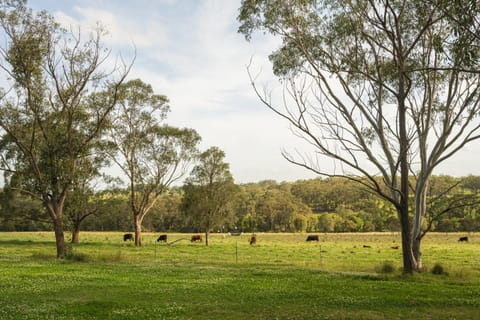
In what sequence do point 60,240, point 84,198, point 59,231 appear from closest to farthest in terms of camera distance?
point 59,231, point 60,240, point 84,198

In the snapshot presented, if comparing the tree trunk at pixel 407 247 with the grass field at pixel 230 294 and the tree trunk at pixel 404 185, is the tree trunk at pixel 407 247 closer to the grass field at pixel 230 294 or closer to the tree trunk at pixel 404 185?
the tree trunk at pixel 404 185

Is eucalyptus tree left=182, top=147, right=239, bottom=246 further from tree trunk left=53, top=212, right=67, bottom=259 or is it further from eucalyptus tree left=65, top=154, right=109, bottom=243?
tree trunk left=53, top=212, right=67, bottom=259

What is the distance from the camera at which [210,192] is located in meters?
58.1

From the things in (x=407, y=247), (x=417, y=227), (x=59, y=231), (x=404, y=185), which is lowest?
(x=407, y=247)

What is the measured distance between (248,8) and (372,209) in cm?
9921

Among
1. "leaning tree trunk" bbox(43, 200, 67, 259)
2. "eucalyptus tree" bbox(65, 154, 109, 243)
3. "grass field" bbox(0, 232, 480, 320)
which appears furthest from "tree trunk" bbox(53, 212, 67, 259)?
"eucalyptus tree" bbox(65, 154, 109, 243)

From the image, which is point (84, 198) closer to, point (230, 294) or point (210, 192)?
point (210, 192)

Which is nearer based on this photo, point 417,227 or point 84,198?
point 417,227

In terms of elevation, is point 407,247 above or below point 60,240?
below

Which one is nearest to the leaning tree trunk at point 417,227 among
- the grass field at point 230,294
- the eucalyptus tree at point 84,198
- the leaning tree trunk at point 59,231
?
the grass field at point 230,294

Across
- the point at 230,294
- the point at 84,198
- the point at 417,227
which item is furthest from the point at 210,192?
the point at 230,294

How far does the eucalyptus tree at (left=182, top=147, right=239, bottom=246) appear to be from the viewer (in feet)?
190

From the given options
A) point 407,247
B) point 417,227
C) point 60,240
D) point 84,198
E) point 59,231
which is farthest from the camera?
point 84,198

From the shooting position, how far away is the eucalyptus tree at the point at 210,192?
57.8m
